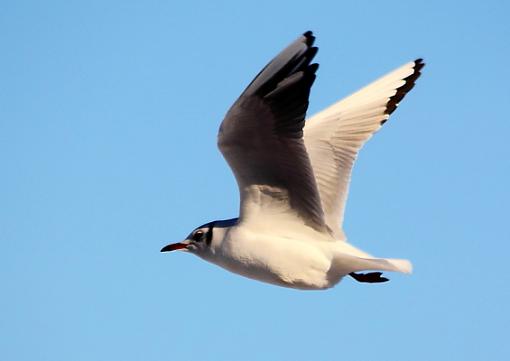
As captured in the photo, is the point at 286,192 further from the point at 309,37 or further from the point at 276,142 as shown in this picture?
the point at 309,37

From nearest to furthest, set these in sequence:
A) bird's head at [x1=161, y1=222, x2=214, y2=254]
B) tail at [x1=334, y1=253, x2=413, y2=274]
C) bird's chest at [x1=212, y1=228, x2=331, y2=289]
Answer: tail at [x1=334, y1=253, x2=413, y2=274], bird's chest at [x1=212, y1=228, x2=331, y2=289], bird's head at [x1=161, y1=222, x2=214, y2=254]

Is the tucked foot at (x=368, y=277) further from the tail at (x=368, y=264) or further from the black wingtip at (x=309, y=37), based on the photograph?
the black wingtip at (x=309, y=37)

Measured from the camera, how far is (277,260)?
866 centimetres

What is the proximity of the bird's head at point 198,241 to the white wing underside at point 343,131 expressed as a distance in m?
1.06

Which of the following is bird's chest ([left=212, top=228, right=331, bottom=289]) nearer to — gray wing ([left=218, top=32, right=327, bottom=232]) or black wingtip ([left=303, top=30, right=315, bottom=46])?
gray wing ([left=218, top=32, right=327, bottom=232])

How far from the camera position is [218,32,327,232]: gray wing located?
785cm

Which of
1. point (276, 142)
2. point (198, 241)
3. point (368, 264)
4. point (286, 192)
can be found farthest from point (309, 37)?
point (198, 241)

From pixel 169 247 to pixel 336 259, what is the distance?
59.9 inches

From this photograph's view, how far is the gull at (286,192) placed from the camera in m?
7.89

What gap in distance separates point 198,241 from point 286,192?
37.0 inches

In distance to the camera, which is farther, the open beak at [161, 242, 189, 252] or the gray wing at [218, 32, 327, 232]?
the open beak at [161, 242, 189, 252]

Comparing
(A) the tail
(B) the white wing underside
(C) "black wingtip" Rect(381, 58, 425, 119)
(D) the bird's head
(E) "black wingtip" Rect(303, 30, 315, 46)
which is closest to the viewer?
(E) "black wingtip" Rect(303, 30, 315, 46)

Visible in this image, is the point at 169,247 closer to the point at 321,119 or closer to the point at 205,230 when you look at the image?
the point at 205,230

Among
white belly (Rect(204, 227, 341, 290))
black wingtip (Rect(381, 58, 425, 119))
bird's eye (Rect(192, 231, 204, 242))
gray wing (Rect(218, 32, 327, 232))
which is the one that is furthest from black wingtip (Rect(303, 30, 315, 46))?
black wingtip (Rect(381, 58, 425, 119))
